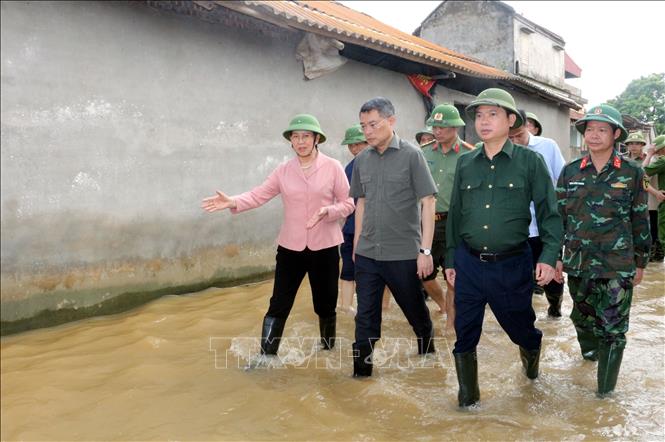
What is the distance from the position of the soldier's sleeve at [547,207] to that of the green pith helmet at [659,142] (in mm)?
5404

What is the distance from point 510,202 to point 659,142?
5595 mm

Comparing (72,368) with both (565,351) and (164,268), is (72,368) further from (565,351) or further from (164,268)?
(565,351)

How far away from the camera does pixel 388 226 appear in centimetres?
371

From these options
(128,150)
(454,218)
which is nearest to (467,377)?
(454,218)

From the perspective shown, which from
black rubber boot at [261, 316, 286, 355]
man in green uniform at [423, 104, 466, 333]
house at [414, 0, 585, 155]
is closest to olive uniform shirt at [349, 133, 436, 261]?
black rubber boot at [261, 316, 286, 355]

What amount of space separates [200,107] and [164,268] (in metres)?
1.81

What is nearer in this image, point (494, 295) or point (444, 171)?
point (494, 295)

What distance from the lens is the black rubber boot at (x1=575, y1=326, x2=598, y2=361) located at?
403cm

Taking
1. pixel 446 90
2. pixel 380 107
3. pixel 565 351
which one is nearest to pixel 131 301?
pixel 380 107

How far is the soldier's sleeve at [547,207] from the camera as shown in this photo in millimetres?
3207

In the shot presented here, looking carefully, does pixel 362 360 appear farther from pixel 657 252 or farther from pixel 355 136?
pixel 657 252

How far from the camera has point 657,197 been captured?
765cm

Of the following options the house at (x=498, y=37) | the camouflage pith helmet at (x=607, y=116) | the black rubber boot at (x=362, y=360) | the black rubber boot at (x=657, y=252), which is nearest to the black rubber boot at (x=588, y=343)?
the camouflage pith helmet at (x=607, y=116)

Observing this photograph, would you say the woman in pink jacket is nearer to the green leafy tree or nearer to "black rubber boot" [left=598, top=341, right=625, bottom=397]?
"black rubber boot" [left=598, top=341, right=625, bottom=397]
